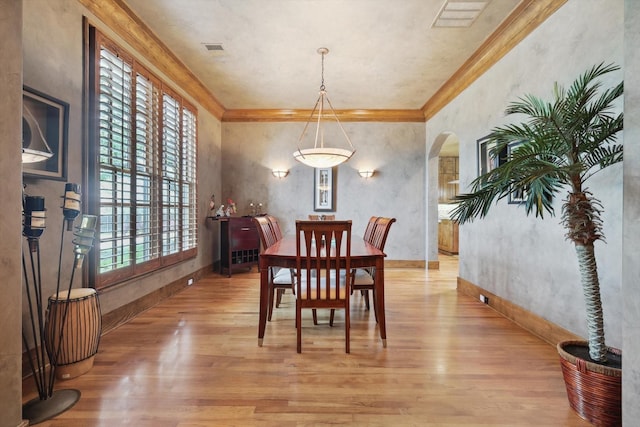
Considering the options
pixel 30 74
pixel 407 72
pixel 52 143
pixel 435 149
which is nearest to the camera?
pixel 30 74

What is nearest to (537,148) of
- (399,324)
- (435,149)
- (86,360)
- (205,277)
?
(399,324)

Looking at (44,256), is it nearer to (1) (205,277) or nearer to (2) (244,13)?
(2) (244,13)

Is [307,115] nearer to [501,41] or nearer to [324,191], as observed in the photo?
[324,191]

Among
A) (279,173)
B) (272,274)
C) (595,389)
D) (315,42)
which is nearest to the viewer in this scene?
(595,389)

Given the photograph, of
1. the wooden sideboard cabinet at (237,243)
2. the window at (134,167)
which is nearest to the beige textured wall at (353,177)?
the wooden sideboard cabinet at (237,243)

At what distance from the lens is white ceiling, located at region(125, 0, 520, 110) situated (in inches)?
109

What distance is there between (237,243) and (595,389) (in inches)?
178

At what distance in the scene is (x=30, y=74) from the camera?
198 cm

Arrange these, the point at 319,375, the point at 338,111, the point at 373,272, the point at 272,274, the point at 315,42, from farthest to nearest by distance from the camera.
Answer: the point at 338,111
the point at 315,42
the point at 373,272
the point at 272,274
the point at 319,375

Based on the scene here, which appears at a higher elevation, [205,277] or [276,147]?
[276,147]

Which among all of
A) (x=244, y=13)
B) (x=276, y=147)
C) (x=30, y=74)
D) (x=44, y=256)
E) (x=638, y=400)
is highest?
(x=244, y=13)

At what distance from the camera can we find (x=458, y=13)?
2826mm

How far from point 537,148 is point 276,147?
469cm

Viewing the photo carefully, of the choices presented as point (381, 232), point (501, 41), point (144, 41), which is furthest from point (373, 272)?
point (144, 41)
